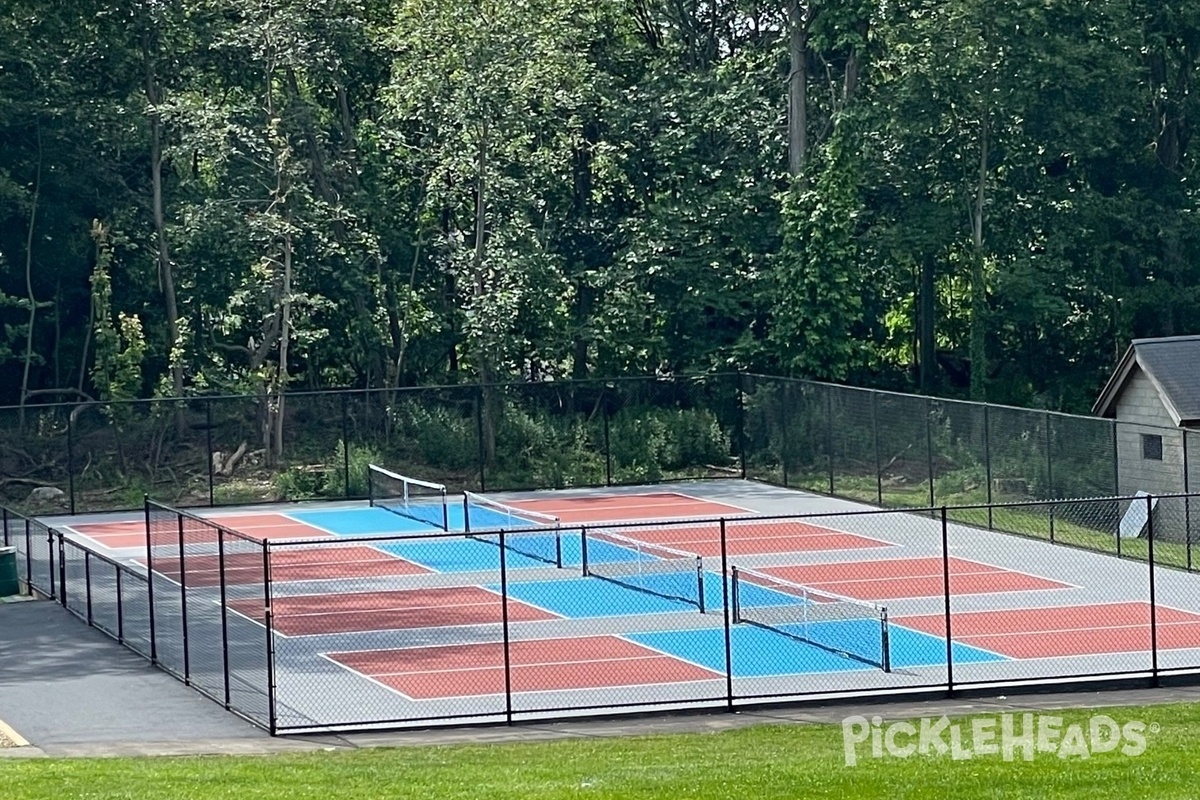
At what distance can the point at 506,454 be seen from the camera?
50250 millimetres

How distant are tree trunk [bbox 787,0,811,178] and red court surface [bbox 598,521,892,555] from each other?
1562 cm

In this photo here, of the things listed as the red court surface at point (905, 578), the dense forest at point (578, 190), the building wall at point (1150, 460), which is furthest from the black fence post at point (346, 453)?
the building wall at point (1150, 460)

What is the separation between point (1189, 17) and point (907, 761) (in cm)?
4245

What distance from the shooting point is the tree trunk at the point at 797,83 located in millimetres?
54375

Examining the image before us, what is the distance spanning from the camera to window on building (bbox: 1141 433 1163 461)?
3650 centimetres

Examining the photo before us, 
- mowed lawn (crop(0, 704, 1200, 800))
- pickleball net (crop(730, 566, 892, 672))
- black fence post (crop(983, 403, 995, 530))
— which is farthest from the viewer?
black fence post (crop(983, 403, 995, 530))

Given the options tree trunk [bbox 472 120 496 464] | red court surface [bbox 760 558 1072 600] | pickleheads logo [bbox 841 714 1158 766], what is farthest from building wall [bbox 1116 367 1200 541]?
tree trunk [bbox 472 120 496 464]

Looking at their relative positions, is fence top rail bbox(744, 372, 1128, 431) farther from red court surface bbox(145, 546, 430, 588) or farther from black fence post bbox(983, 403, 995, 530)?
red court surface bbox(145, 546, 430, 588)

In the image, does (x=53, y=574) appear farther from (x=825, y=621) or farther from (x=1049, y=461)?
(x=1049, y=461)

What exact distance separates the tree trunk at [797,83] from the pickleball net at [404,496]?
14.2 metres

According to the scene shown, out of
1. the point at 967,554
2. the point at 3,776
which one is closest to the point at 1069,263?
the point at 967,554

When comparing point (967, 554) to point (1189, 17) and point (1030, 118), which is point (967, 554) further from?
point (1189, 17)

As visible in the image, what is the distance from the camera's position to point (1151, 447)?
36.7 meters

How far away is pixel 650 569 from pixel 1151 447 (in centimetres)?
987
